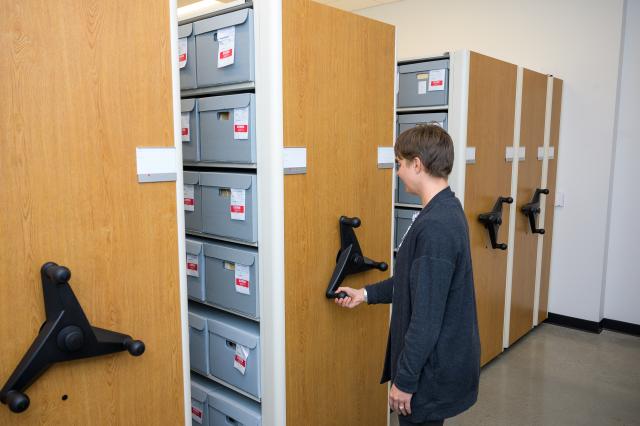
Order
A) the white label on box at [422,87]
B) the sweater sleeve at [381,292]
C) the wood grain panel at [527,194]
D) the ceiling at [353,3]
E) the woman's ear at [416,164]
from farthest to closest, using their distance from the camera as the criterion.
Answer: the ceiling at [353,3], the wood grain panel at [527,194], the white label on box at [422,87], the sweater sleeve at [381,292], the woman's ear at [416,164]

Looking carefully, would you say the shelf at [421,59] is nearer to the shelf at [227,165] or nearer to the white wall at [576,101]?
the shelf at [227,165]

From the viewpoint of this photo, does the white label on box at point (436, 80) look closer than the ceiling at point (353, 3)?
Yes

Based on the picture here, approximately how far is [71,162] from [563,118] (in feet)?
12.9

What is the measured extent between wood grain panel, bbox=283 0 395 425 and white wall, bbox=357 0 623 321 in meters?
2.48

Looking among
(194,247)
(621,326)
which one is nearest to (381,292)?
(194,247)

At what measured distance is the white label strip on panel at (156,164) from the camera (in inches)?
53.8

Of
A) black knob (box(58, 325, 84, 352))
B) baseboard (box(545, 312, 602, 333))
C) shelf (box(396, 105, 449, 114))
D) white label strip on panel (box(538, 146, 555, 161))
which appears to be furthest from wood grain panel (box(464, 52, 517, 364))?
black knob (box(58, 325, 84, 352))

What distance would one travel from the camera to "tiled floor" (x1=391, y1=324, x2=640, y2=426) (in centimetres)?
278

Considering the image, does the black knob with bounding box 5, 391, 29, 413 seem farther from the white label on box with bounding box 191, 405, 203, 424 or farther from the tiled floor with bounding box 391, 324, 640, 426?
the tiled floor with bounding box 391, 324, 640, 426

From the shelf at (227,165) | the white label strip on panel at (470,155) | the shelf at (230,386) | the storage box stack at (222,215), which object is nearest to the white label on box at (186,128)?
the storage box stack at (222,215)

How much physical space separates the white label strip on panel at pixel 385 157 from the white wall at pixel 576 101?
2.49 meters

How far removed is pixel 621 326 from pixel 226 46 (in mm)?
3862

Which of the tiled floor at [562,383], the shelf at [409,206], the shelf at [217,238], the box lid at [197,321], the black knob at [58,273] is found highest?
the black knob at [58,273]

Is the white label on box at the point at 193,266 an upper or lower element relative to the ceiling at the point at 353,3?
lower
